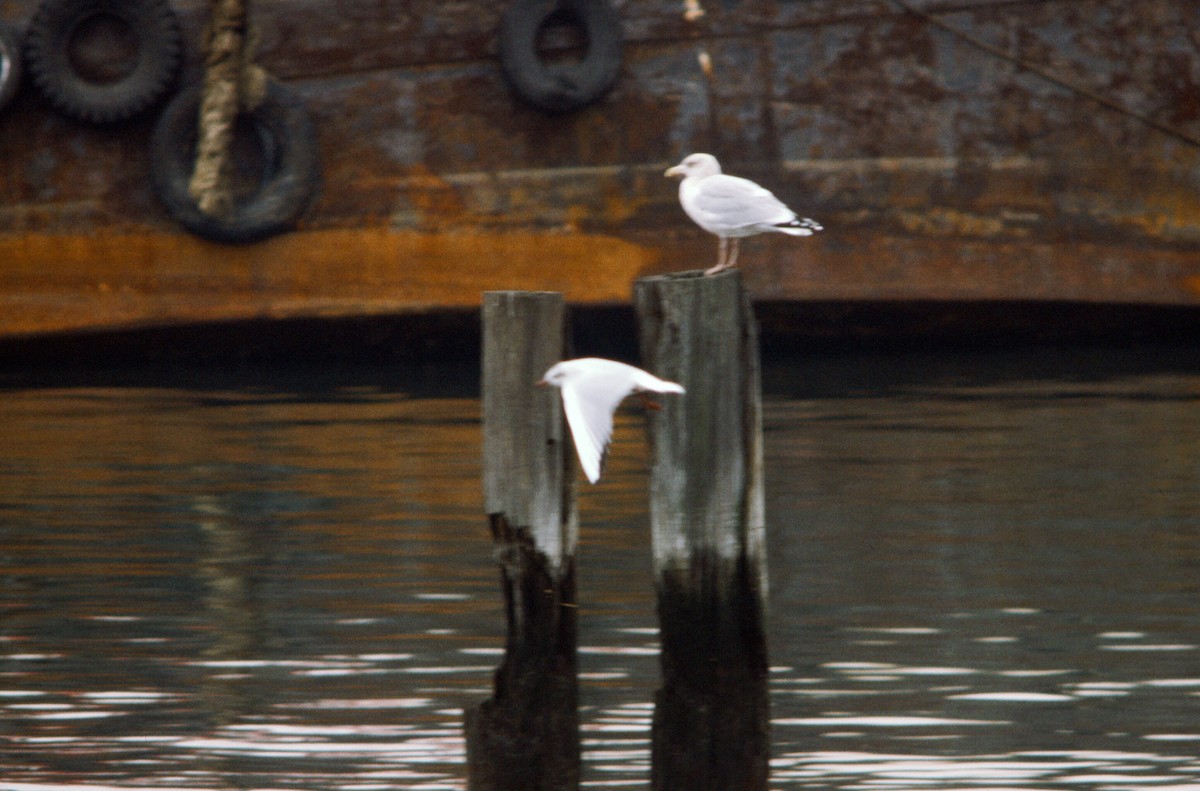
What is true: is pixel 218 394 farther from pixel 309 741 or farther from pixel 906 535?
pixel 309 741

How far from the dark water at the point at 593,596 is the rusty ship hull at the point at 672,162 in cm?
100

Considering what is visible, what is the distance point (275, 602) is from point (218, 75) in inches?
232

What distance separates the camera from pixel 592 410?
531 cm

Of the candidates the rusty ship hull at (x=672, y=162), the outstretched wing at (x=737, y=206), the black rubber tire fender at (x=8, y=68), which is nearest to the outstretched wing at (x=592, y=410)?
the outstretched wing at (x=737, y=206)

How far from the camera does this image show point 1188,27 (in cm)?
1275

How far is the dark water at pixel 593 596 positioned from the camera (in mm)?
5176

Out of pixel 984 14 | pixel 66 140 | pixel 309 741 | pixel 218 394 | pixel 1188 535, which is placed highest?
A: pixel 984 14

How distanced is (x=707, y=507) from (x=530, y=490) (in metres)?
0.54

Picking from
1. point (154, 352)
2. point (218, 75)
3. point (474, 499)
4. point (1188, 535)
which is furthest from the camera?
point (154, 352)

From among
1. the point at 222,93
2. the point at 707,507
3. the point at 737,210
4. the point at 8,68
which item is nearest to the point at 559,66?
the point at 222,93

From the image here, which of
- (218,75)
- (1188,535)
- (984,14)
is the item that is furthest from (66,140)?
(1188,535)

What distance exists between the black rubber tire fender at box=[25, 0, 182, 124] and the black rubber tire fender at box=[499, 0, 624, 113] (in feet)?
6.57

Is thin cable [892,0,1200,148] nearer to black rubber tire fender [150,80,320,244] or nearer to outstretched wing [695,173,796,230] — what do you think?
black rubber tire fender [150,80,320,244]

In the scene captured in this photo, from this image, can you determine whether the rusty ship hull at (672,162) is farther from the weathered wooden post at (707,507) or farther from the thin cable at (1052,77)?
the weathered wooden post at (707,507)
